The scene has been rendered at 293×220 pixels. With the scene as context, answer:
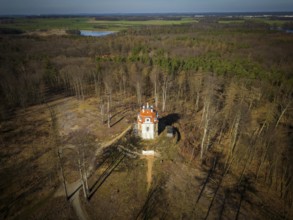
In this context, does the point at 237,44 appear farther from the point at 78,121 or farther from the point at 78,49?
the point at 78,121

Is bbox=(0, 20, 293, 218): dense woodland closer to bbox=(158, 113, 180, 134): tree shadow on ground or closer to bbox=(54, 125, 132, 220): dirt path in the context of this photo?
bbox=(158, 113, 180, 134): tree shadow on ground

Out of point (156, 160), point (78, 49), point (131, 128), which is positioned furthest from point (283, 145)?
point (78, 49)

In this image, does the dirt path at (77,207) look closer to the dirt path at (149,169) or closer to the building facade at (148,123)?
the dirt path at (149,169)

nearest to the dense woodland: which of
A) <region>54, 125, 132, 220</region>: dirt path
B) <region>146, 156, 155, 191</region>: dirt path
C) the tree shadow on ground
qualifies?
the tree shadow on ground

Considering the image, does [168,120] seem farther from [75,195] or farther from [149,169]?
[75,195]

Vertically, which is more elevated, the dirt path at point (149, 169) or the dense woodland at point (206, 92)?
the dense woodland at point (206, 92)

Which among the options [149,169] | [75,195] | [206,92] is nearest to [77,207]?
[75,195]

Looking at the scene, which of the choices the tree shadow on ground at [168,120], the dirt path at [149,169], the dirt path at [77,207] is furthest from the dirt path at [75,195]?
the tree shadow on ground at [168,120]

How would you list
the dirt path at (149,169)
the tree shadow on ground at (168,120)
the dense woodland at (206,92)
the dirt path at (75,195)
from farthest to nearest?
the tree shadow on ground at (168,120) < the dense woodland at (206,92) < the dirt path at (149,169) < the dirt path at (75,195)
